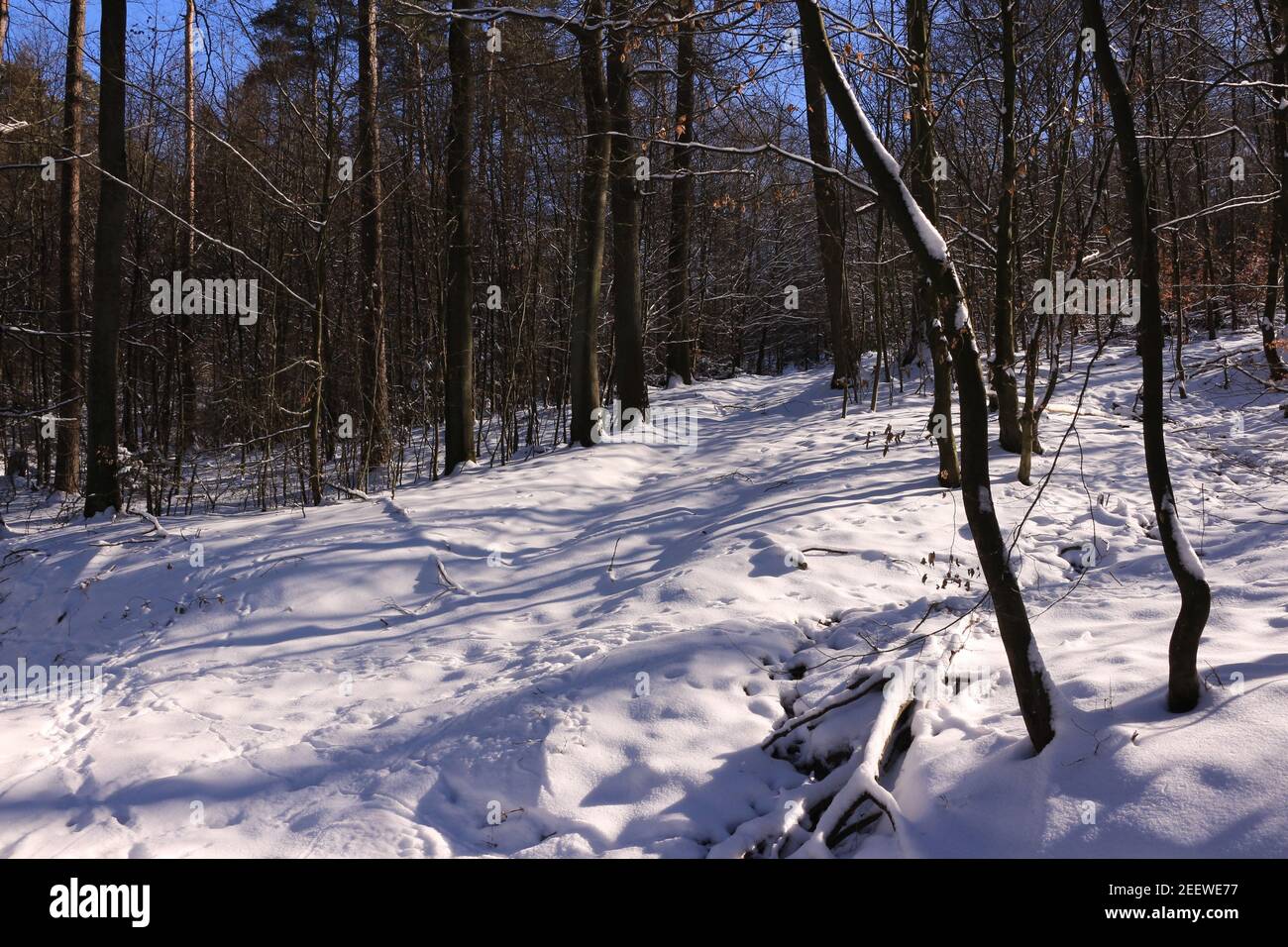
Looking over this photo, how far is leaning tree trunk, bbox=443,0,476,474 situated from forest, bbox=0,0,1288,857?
60 millimetres

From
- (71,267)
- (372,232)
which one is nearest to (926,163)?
(372,232)

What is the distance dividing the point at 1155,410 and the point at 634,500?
6.42 m

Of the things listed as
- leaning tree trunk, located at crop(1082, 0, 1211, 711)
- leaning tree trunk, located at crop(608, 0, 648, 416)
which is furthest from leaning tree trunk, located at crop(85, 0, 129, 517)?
leaning tree trunk, located at crop(1082, 0, 1211, 711)

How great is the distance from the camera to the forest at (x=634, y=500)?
3.32m

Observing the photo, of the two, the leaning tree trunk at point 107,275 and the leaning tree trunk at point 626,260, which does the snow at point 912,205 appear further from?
the leaning tree trunk at point 107,275

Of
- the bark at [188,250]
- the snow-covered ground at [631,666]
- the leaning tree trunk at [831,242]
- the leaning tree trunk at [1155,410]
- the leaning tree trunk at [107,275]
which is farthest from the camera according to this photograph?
the bark at [188,250]

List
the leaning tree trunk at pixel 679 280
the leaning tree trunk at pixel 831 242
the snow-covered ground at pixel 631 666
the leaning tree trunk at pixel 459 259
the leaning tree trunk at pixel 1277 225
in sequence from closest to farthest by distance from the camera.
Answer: the snow-covered ground at pixel 631 666, the leaning tree trunk at pixel 1277 225, the leaning tree trunk at pixel 459 259, the leaning tree trunk at pixel 831 242, the leaning tree trunk at pixel 679 280

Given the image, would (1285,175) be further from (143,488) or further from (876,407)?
(143,488)

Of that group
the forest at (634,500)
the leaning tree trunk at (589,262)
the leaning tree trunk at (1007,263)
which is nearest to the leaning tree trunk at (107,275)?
the forest at (634,500)

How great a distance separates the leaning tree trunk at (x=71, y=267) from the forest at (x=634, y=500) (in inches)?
2.8

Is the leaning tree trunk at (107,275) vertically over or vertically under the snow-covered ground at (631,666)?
over

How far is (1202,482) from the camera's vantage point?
7.83 metres
